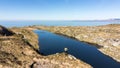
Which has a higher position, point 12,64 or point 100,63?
point 12,64

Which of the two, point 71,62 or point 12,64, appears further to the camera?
point 71,62

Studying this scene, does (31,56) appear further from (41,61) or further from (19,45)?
(19,45)

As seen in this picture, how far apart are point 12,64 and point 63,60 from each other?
31.9 meters

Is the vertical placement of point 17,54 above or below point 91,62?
above

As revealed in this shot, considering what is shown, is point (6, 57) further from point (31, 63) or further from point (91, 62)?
point (91, 62)

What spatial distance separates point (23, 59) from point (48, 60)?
1512 cm

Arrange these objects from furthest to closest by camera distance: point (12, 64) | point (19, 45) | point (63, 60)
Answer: point (19, 45) < point (63, 60) < point (12, 64)

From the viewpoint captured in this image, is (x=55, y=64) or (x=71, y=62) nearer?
(x=55, y=64)

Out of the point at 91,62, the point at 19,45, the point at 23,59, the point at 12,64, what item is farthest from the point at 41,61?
the point at 91,62

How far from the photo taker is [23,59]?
107812mm

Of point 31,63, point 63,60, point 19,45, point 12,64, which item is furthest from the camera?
point 19,45

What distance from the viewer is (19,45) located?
5032 inches

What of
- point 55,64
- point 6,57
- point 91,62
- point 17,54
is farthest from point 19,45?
point 91,62

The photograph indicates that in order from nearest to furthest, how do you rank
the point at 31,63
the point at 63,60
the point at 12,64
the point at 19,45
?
the point at 12,64
the point at 31,63
the point at 63,60
the point at 19,45
